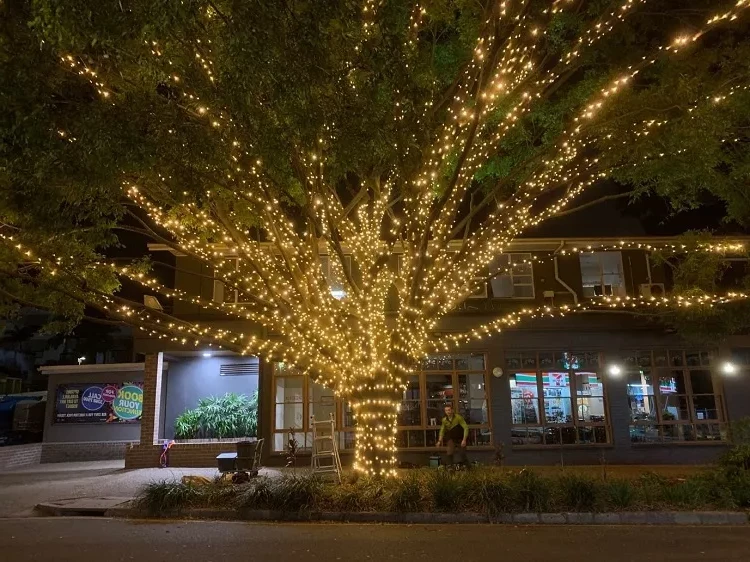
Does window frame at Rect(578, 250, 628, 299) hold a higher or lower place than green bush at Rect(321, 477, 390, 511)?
higher

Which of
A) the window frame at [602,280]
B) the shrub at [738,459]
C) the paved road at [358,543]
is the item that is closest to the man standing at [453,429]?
the paved road at [358,543]

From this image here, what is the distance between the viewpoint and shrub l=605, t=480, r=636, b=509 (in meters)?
9.12

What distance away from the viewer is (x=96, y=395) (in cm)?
2083

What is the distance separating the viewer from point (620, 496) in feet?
30.0

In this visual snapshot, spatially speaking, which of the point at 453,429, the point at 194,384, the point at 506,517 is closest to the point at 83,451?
the point at 194,384

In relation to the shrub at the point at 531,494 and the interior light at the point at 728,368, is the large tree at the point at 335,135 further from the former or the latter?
the interior light at the point at 728,368

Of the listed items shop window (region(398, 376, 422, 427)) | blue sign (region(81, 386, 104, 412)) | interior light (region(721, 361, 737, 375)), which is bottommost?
shop window (region(398, 376, 422, 427))

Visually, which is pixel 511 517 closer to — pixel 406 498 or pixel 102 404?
pixel 406 498

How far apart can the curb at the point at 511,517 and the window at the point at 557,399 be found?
24.4 feet

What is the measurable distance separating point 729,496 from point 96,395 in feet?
61.7

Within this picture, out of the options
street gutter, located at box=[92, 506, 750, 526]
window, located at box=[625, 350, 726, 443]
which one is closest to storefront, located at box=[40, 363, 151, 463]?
street gutter, located at box=[92, 506, 750, 526]

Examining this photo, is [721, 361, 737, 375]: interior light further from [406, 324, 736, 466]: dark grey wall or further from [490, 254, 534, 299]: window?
[490, 254, 534, 299]: window

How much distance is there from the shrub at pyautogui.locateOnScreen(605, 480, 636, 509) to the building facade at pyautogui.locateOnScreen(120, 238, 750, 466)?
685cm

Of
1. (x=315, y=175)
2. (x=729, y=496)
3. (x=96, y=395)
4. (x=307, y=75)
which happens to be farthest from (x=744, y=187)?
(x=96, y=395)
